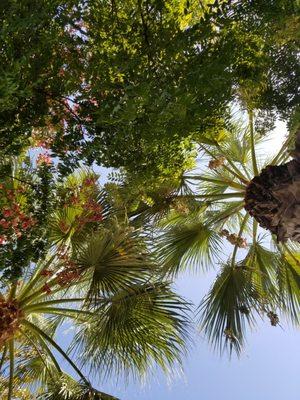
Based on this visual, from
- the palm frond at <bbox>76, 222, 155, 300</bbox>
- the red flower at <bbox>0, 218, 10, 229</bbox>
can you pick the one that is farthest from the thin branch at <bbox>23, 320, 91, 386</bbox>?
the red flower at <bbox>0, 218, 10, 229</bbox>

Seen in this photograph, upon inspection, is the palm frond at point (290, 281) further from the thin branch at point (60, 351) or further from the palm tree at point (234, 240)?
the thin branch at point (60, 351)

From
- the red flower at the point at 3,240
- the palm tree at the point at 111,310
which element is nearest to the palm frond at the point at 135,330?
the palm tree at the point at 111,310

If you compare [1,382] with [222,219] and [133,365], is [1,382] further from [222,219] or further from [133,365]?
[222,219]

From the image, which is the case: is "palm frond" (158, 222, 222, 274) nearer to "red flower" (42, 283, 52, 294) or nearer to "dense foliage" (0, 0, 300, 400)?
"dense foliage" (0, 0, 300, 400)

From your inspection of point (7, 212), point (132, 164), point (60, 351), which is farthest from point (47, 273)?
point (132, 164)

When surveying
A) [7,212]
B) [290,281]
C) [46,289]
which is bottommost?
[290,281]

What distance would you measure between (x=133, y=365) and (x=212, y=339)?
1.14 m

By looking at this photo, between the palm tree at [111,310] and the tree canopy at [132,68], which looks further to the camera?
the palm tree at [111,310]

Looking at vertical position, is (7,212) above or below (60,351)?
above

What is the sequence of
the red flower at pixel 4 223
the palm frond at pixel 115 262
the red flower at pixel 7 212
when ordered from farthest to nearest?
the palm frond at pixel 115 262, the red flower at pixel 7 212, the red flower at pixel 4 223

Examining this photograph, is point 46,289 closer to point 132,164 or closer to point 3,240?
point 3,240

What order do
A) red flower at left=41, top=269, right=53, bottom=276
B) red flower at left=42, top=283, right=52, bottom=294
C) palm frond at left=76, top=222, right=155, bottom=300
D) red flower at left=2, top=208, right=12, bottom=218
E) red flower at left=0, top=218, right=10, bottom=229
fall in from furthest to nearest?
1. red flower at left=41, top=269, right=53, bottom=276
2. red flower at left=42, top=283, right=52, bottom=294
3. palm frond at left=76, top=222, right=155, bottom=300
4. red flower at left=2, top=208, right=12, bottom=218
5. red flower at left=0, top=218, right=10, bottom=229

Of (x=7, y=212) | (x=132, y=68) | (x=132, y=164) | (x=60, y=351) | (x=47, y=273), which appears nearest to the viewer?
(x=132, y=68)

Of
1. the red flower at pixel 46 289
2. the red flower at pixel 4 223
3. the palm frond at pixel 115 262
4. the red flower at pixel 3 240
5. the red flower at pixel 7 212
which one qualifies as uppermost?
the red flower at pixel 7 212
